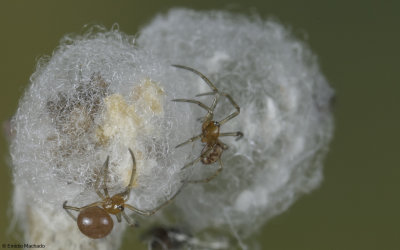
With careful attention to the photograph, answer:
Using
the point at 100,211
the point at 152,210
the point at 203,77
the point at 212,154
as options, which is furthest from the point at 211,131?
the point at 100,211

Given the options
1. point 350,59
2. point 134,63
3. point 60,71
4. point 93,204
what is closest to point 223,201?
point 93,204

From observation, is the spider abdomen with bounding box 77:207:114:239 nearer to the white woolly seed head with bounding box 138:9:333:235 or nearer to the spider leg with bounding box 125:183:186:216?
the spider leg with bounding box 125:183:186:216

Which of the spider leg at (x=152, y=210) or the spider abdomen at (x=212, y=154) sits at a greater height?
the spider abdomen at (x=212, y=154)

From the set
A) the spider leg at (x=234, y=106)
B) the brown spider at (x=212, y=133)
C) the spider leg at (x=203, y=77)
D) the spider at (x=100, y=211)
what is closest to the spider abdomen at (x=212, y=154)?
the brown spider at (x=212, y=133)

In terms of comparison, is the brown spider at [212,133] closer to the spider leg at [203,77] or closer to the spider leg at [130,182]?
the spider leg at [203,77]

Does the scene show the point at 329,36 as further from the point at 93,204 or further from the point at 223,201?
the point at 93,204

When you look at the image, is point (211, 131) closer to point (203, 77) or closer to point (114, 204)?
point (203, 77)

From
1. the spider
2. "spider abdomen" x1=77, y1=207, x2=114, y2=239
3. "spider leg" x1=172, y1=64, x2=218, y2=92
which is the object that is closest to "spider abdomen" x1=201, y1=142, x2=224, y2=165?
"spider leg" x1=172, y1=64, x2=218, y2=92
